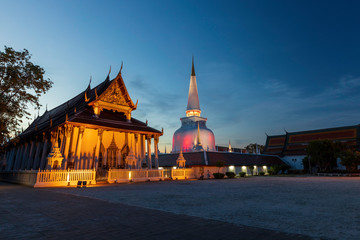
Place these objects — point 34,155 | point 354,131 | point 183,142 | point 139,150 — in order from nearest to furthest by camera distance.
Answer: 1. point 139,150
2. point 34,155
3. point 354,131
4. point 183,142

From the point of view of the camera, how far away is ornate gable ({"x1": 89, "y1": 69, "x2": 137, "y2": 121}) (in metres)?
22.6

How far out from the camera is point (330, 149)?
3728 centimetres

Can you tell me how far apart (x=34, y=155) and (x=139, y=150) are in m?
12.3

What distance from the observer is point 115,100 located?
78.8 ft

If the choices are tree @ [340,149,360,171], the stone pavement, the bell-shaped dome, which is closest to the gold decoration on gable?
the stone pavement

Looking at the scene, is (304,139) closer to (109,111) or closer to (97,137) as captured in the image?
(109,111)

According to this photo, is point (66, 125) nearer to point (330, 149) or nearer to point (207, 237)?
point (207, 237)

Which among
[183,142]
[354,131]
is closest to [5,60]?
[183,142]

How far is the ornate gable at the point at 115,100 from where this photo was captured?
22.6 meters

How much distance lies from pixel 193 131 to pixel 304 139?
2341cm

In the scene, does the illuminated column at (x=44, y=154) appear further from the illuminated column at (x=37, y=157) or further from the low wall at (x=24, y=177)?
the illuminated column at (x=37, y=157)

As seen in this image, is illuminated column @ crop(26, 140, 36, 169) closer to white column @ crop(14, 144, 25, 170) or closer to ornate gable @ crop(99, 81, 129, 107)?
white column @ crop(14, 144, 25, 170)

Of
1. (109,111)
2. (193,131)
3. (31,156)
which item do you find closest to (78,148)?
(109,111)

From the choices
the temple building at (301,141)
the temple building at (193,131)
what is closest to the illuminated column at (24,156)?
the temple building at (193,131)
